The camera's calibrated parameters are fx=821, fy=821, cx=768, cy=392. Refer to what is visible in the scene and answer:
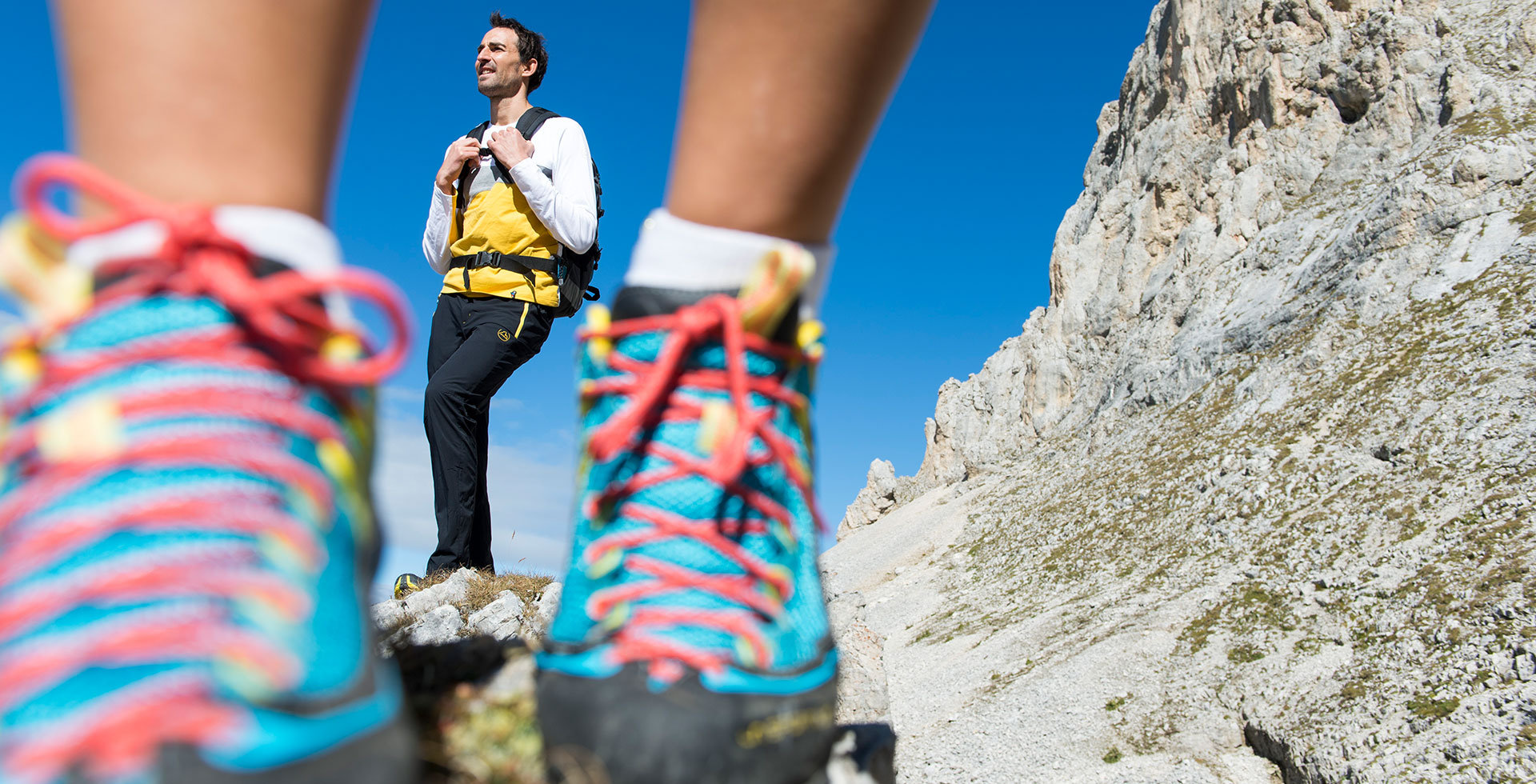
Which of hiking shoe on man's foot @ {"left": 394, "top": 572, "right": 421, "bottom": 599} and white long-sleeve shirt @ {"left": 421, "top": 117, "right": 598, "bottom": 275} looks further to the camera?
hiking shoe on man's foot @ {"left": 394, "top": 572, "right": 421, "bottom": 599}

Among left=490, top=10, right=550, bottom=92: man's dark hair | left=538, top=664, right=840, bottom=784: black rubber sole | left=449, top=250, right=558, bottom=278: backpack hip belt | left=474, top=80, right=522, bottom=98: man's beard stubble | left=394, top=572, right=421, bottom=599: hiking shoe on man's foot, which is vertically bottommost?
left=538, top=664, right=840, bottom=784: black rubber sole

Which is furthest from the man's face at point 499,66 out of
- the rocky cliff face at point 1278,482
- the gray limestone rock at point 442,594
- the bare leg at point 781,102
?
the bare leg at point 781,102

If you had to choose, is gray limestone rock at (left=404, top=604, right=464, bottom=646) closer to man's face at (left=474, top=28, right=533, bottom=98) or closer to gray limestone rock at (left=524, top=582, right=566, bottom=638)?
gray limestone rock at (left=524, top=582, right=566, bottom=638)

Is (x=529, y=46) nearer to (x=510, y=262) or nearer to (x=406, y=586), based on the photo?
(x=510, y=262)

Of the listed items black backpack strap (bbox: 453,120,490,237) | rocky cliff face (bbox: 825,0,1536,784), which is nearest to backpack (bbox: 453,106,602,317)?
black backpack strap (bbox: 453,120,490,237)

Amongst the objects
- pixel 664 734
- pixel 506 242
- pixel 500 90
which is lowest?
pixel 664 734

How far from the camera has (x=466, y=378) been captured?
A: 5.46 m

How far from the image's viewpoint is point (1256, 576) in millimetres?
12461

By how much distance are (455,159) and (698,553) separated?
5208 millimetres

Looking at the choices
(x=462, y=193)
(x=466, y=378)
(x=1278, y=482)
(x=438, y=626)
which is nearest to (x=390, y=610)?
(x=438, y=626)

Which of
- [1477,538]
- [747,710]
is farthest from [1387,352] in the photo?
[747,710]

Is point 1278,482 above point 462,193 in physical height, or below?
below

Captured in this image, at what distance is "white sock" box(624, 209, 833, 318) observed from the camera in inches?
51.3

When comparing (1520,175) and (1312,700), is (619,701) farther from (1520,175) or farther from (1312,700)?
(1520,175)
